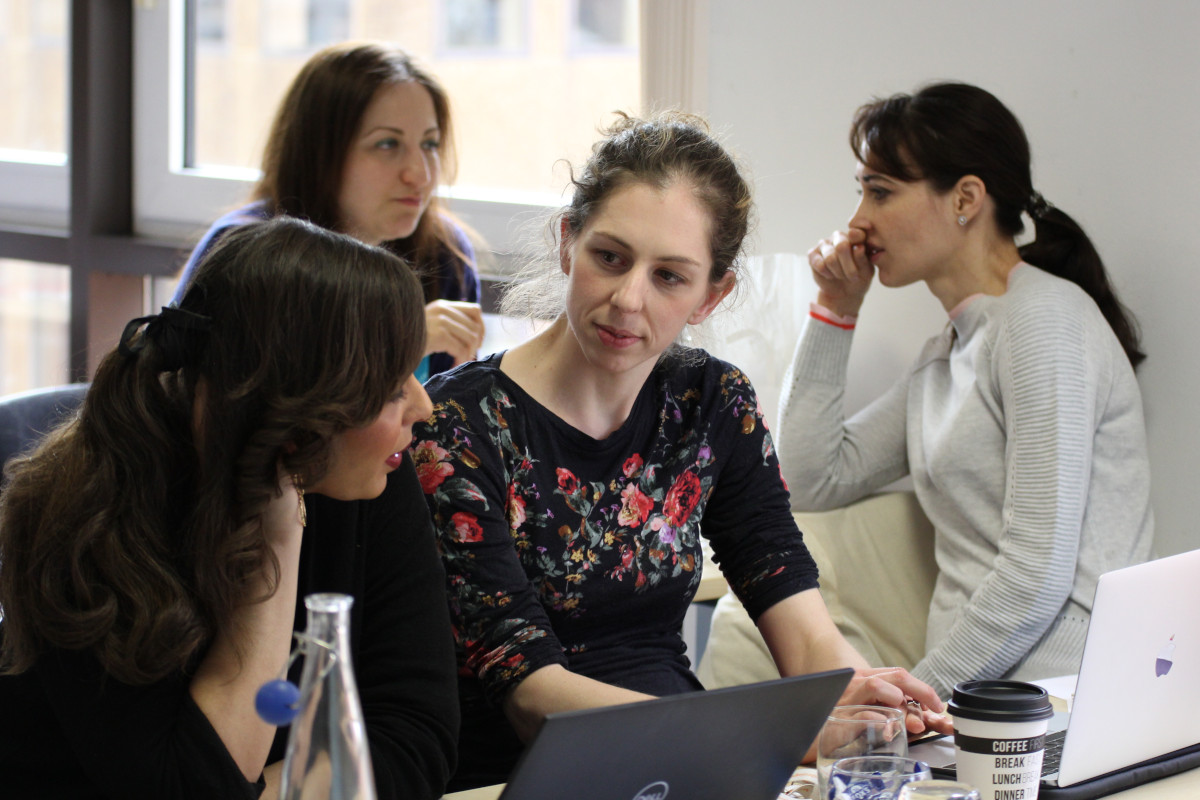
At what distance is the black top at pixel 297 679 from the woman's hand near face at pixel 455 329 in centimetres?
91

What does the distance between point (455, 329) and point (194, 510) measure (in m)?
1.16

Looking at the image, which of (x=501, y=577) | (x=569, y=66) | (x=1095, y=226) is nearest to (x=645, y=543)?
(x=501, y=577)

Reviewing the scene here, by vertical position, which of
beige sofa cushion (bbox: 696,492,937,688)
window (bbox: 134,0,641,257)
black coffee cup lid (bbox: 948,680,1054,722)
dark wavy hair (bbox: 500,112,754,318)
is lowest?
beige sofa cushion (bbox: 696,492,937,688)

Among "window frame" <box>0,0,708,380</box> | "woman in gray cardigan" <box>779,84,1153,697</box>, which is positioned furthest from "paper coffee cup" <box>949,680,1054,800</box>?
"window frame" <box>0,0,708,380</box>

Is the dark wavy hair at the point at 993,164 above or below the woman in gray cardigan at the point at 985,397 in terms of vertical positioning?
above

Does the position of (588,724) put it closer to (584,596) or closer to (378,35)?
(584,596)

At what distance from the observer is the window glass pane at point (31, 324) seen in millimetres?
Result: 3666

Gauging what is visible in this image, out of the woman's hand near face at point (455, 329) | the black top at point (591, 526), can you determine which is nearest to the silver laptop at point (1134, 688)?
the black top at point (591, 526)

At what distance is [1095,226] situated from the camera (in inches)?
80.7

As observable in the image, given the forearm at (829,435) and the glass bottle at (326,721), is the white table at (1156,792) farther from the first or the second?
the forearm at (829,435)

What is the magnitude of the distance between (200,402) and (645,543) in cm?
61

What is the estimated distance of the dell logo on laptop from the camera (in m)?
0.85

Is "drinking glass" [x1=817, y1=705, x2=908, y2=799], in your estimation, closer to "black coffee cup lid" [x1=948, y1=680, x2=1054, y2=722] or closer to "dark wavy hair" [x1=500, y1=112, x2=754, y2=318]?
"black coffee cup lid" [x1=948, y1=680, x2=1054, y2=722]

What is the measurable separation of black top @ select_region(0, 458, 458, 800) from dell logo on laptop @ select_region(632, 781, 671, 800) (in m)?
0.29
